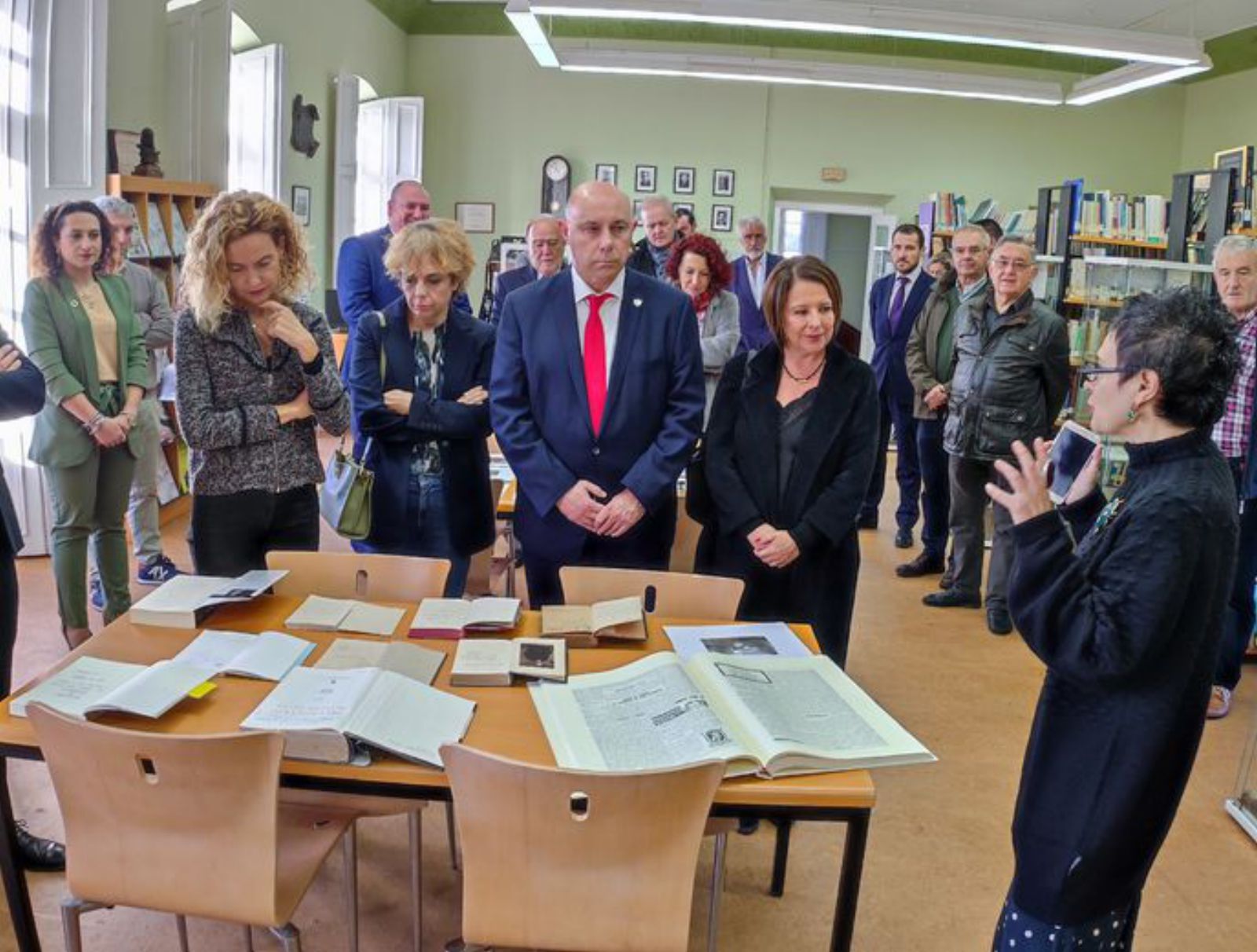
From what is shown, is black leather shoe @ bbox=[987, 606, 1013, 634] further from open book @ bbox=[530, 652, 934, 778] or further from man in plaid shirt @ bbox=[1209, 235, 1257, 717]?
open book @ bbox=[530, 652, 934, 778]

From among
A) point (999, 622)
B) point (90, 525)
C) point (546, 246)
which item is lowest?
point (999, 622)

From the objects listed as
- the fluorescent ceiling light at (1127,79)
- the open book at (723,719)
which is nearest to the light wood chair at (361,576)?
the open book at (723,719)

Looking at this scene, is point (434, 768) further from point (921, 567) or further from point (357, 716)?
point (921, 567)

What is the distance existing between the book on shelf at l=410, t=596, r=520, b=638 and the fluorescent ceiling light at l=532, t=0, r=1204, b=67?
5.34m

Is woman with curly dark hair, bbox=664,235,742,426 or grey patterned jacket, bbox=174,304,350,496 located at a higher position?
woman with curly dark hair, bbox=664,235,742,426

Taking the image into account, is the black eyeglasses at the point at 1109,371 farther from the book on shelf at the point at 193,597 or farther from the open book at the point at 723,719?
the book on shelf at the point at 193,597

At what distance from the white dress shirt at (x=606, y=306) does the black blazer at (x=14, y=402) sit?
1.38 metres

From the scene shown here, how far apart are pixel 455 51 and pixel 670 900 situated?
10.6 metres

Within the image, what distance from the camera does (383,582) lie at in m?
2.62

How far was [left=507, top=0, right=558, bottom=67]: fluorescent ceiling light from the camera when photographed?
683 centimetres

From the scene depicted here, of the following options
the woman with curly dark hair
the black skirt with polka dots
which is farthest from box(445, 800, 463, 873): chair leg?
the woman with curly dark hair

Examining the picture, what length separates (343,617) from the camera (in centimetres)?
232

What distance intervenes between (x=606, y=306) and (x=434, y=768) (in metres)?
1.61

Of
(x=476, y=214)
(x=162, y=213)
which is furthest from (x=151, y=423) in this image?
(x=476, y=214)
